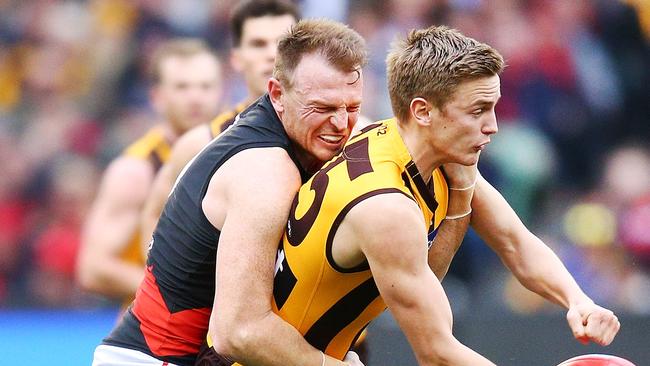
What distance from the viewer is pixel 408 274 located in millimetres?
3844

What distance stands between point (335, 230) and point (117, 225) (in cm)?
332

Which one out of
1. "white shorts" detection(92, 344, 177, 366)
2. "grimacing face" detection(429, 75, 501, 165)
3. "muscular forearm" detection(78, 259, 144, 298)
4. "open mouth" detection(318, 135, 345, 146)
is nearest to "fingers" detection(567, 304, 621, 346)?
"grimacing face" detection(429, 75, 501, 165)

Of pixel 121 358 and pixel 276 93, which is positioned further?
pixel 121 358

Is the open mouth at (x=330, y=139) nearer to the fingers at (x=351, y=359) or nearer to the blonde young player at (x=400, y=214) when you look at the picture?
the blonde young player at (x=400, y=214)

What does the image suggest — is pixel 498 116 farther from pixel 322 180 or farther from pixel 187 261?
pixel 322 180

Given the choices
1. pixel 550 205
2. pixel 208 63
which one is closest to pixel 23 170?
pixel 208 63

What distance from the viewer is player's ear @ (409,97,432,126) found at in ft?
13.2

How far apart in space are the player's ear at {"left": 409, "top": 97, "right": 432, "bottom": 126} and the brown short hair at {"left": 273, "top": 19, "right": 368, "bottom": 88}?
12.4 inches

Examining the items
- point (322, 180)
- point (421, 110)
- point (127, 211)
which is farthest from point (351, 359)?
point (127, 211)

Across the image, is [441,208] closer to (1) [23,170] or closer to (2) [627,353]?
(2) [627,353]

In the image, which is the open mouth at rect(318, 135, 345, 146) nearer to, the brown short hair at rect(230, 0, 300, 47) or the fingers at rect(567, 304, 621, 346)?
the fingers at rect(567, 304, 621, 346)

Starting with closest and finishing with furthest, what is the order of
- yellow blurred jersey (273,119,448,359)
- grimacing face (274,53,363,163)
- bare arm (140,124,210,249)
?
yellow blurred jersey (273,119,448,359), grimacing face (274,53,363,163), bare arm (140,124,210,249)

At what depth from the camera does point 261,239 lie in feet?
13.0

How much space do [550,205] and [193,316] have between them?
17.5ft
